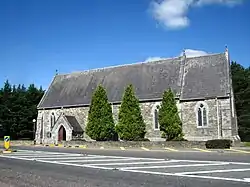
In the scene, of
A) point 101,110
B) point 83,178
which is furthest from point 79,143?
point 83,178

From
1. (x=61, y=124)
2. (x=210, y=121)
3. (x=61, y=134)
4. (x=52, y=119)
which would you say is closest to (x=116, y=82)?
(x=61, y=124)

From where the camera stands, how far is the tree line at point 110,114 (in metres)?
32.8

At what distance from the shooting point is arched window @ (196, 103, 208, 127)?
3260cm

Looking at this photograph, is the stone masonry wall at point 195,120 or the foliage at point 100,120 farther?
the foliage at point 100,120

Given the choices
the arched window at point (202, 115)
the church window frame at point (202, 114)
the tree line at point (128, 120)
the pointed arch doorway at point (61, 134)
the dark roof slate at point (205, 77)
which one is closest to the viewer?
the tree line at point (128, 120)

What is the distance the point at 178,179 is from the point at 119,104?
94.5 feet

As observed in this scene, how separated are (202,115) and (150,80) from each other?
834 cm

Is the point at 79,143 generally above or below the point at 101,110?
below

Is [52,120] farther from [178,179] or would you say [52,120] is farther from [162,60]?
[178,179]

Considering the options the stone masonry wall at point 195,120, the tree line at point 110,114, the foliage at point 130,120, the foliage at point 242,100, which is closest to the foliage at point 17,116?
the tree line at point 110,114

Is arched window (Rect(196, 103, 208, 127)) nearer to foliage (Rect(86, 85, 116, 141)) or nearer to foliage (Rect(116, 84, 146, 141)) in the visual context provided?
foliage (Rect(116, 84, 146, 141))

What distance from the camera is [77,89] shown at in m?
42.8

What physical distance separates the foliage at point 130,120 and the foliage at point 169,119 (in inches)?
106

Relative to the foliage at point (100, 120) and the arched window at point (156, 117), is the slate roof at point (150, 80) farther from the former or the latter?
the foliage at point (100, 120)
